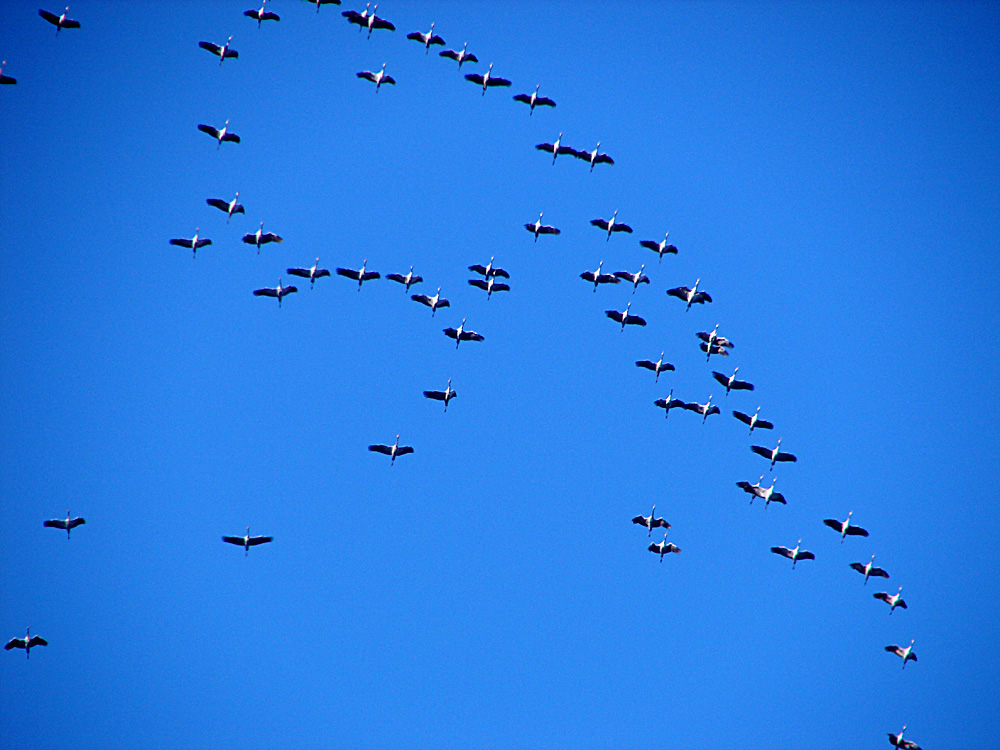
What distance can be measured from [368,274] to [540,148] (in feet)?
44.5

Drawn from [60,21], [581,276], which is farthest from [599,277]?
[60,21]

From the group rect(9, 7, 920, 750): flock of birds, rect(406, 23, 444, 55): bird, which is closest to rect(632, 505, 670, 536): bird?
rect(9, 7, 920, 750): flock of birds

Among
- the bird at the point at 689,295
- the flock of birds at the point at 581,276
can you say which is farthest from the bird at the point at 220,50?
the bird at the point at 689,295

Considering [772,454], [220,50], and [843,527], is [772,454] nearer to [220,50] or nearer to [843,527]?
[843,527]

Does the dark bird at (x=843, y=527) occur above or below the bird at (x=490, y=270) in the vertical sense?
below

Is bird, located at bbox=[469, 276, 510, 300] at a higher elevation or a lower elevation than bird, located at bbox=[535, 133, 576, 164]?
lower

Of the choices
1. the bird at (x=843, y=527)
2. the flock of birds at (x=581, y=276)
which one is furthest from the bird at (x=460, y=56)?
the bird at (x=843, y=527)

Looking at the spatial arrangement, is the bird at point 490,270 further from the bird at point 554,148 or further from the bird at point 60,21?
the bird at point 60,21

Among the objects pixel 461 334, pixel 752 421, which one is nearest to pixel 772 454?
pixel 752 421

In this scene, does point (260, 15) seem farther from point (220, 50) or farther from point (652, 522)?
point (652, 522)

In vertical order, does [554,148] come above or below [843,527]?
above

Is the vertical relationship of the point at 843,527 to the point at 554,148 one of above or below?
below

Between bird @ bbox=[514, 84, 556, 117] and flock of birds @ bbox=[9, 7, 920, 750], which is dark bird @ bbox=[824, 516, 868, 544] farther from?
bird @ bbox=[514, 84, 556, 117]

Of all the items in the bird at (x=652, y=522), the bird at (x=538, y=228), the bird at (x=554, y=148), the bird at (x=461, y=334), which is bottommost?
the bird at (x=652, y=522)
